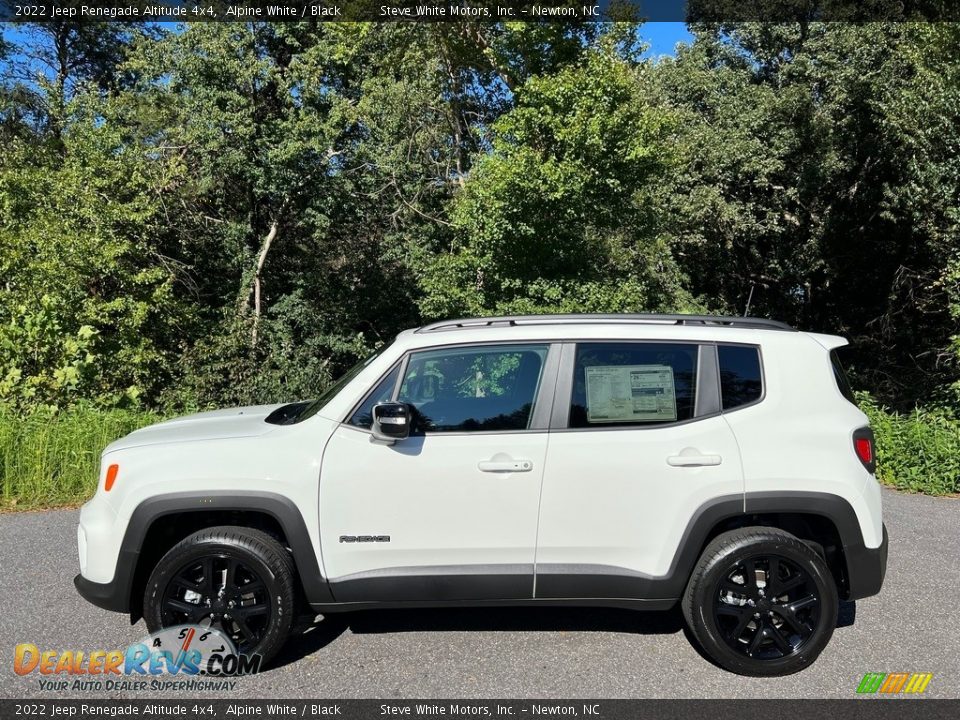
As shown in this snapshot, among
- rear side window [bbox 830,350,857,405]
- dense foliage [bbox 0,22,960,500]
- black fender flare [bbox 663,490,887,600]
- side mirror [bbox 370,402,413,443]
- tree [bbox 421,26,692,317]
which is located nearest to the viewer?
side mirror [bbox 370,402,413,443]

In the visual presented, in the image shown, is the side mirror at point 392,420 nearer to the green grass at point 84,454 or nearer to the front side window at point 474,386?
the front side window at point 474,386

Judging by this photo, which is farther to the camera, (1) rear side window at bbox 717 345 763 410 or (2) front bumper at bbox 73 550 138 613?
(1) rear side window at bbox 717 345 763 410

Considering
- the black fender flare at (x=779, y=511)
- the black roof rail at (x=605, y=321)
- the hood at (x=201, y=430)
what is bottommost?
the black fender flare at (x=779, y=511)

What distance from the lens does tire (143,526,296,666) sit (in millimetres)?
3432

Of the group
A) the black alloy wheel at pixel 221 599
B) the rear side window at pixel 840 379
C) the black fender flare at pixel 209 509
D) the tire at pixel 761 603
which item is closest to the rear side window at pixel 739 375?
the rear side window at pixel 840 379

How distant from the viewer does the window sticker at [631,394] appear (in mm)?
3557

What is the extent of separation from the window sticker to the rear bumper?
1.12 metres

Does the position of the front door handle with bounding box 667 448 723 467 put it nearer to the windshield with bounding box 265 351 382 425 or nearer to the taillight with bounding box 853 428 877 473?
the taillight with bounding box 853 428 877 473

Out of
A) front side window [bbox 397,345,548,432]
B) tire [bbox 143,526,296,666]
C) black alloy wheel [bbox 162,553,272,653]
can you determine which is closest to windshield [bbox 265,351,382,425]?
front side window [bbox 397,345,548,432]

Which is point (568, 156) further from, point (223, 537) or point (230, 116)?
point (223, 537)

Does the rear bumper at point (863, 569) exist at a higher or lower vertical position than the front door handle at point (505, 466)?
lower

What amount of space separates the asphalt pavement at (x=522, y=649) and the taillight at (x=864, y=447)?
105 cm

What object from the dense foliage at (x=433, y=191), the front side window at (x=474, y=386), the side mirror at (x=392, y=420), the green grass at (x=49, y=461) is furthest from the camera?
the dense foliage at (x=433, y=191)

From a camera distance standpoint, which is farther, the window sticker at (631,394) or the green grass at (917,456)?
the green grass at (917,456)
